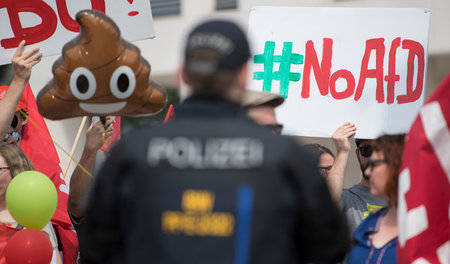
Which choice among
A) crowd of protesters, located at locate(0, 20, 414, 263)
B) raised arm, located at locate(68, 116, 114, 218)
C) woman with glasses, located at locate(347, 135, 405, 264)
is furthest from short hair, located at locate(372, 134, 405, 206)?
raised arm, located at locate(68, 116, 114, 218)

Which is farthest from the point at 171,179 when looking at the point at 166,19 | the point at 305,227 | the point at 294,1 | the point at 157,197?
the point at 166,19

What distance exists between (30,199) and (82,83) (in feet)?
1.98

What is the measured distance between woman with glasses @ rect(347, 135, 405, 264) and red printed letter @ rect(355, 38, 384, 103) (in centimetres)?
170

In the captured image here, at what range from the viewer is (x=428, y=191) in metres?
2.73

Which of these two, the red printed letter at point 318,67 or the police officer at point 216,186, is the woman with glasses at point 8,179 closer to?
the red printed letter at point 318,67

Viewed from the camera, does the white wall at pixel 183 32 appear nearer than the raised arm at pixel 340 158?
No

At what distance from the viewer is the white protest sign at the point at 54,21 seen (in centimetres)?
455

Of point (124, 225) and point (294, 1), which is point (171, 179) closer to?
point (124, 225)

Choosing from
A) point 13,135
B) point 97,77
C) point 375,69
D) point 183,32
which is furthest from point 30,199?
point 183,32

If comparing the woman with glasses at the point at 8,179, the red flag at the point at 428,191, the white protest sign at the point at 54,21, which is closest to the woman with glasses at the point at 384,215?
the red flag at the point at 428,191

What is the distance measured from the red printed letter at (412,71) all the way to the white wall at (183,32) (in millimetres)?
2667

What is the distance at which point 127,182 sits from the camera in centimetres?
217

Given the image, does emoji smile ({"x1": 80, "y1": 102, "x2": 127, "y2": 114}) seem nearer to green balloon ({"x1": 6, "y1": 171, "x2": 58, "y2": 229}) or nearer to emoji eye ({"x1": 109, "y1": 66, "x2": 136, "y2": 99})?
emoji eye ({"x1": 109, "y1": 66, "x2": 136, "y2": 99})

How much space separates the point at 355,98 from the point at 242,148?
9.31 ft
